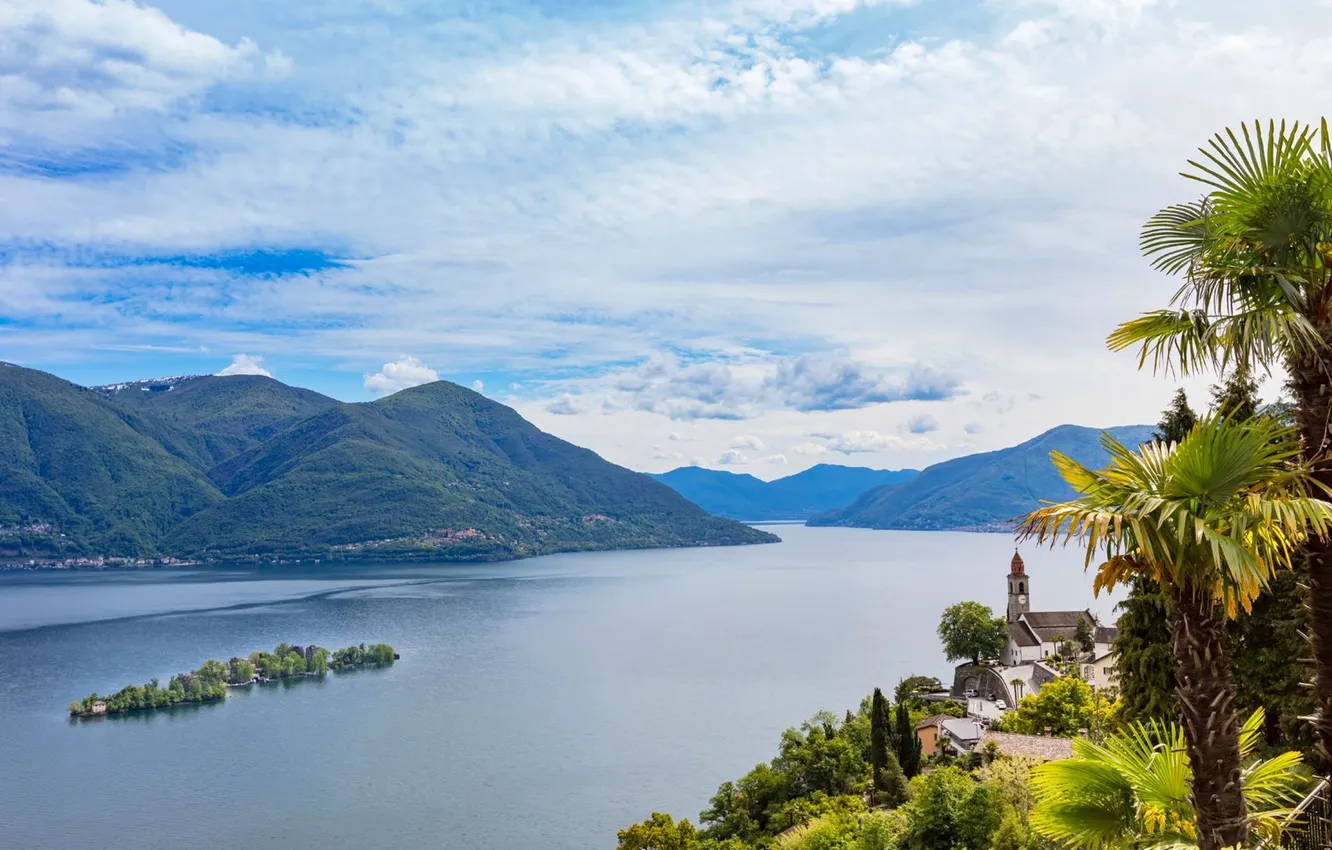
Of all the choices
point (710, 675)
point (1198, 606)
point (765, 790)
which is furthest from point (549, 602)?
point (1198, 606)

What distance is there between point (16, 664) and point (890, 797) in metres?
94.0

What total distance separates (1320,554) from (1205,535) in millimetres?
989

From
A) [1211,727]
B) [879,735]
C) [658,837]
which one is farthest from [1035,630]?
[1211,727]

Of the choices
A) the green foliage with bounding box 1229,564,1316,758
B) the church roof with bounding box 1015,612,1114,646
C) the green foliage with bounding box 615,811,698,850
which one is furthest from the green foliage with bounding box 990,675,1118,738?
the church roof with bounding box 1015,612,1114,646

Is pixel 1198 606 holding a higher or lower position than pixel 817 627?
higher

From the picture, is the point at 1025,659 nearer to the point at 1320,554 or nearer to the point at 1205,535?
the point at 1320,554

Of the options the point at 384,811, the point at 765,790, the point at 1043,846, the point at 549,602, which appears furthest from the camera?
the point at 549,602

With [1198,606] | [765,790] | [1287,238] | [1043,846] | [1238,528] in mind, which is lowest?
[765,790]

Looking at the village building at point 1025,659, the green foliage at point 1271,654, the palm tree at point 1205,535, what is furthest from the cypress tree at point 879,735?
the palm tree at point 1205,535

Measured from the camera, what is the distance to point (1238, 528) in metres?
3.84

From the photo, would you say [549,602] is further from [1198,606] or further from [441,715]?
[1198,606]

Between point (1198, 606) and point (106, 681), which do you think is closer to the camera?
point (1198, 606)

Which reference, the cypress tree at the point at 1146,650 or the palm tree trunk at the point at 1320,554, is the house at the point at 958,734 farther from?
the palm tree trunk at the point at 1320,554

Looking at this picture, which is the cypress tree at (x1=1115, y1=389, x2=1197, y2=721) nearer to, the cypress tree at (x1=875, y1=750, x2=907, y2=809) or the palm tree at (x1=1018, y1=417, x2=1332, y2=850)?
the cypress tree at (x1=875, y1=750, x2=907, y2=809)
